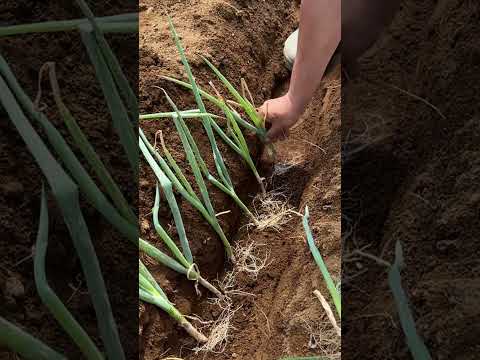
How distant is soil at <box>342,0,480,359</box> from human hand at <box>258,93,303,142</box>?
0.56 ft

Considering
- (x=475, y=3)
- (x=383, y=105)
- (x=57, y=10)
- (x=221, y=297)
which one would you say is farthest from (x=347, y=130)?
(x=57, y=10)

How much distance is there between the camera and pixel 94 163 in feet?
2.59

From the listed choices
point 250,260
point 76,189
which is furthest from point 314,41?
point 76,189

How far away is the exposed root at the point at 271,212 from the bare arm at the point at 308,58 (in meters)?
0.21

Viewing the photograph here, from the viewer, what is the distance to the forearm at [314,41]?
4.40 feet

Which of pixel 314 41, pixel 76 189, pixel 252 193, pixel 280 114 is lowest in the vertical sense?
pixel 252 193

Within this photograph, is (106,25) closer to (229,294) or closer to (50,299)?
(50,299)

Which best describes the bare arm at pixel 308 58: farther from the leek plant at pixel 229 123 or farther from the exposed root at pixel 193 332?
the exposed root at pixel 193 332

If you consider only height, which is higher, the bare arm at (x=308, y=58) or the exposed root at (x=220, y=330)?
the bare arm at (x=308, y=58)

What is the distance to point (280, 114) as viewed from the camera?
161 cm

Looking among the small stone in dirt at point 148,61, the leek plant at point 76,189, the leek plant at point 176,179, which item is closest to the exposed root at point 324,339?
the leek plant at point 176,179

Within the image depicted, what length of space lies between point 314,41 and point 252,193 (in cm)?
54

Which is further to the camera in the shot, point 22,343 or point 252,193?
point 252,193

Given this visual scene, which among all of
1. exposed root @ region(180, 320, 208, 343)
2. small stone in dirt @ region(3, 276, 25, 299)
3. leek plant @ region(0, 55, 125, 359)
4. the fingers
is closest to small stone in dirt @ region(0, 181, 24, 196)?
small stone in dirt @ region(3, 276, 25, 299)
